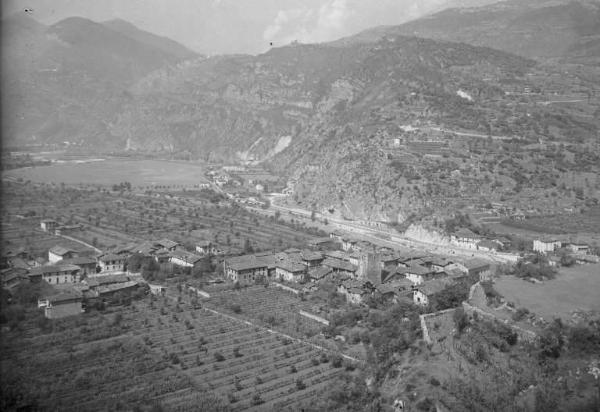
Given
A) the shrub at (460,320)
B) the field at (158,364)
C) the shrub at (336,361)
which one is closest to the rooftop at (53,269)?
the field at (158,364)

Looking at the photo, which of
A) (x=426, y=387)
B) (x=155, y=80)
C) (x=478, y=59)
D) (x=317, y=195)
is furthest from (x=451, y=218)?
(x=155, y=80)

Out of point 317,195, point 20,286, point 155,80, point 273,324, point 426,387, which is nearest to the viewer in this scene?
point 426,387

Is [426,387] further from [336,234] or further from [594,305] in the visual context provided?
[336,234]

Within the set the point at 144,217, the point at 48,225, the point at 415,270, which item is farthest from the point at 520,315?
the point at 144,217

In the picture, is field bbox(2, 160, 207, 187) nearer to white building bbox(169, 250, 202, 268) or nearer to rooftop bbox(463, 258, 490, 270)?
white building bbox(169, 250, 202, 268)

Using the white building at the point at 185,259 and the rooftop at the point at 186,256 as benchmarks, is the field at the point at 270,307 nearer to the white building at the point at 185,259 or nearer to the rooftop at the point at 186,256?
the white building at the point at 185,259

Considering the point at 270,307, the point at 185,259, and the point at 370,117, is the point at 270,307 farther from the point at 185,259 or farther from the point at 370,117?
the point at 370,117
